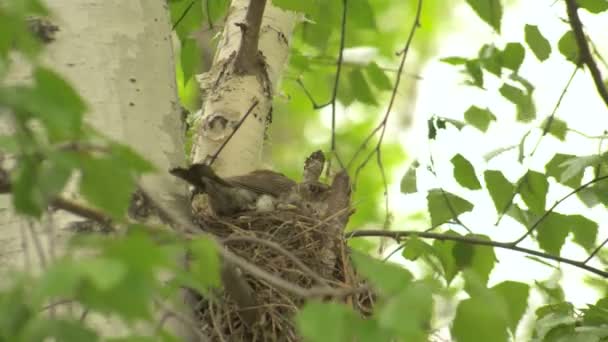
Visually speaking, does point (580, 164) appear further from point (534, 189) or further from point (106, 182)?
point (106, 182)

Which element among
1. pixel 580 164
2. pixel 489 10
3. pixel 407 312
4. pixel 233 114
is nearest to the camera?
pixel 407 312

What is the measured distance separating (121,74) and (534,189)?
1.20 meters

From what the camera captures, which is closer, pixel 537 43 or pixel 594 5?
pixel 594 5

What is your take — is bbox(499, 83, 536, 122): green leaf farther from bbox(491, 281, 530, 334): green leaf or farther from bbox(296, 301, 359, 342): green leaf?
bbox(296, 301, 359, 342): green leaf

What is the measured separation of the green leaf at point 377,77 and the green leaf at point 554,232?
0.94 meters

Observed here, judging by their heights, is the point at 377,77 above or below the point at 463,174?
above

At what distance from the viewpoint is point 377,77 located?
11.0 ft

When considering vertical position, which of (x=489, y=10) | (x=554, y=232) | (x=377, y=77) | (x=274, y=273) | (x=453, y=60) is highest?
(x=489, y=10)

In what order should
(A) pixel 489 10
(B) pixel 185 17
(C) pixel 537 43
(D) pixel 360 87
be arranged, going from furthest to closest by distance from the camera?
1. (D) pixel 360 87
2. (B) pixel 185 17
3. (C) pixel 537 43
4. (A) pixel 489 10

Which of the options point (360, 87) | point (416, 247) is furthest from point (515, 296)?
point (360, 87)

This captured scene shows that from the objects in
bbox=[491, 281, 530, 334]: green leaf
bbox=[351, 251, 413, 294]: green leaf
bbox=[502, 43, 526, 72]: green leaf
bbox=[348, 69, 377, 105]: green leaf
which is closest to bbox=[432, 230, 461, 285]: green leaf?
bbox=[491, 281, 530, 334]: green leaf

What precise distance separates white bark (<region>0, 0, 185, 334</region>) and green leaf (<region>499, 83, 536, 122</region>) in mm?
1211

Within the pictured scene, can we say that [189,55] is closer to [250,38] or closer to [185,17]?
[185,17]

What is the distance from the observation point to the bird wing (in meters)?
2.70
